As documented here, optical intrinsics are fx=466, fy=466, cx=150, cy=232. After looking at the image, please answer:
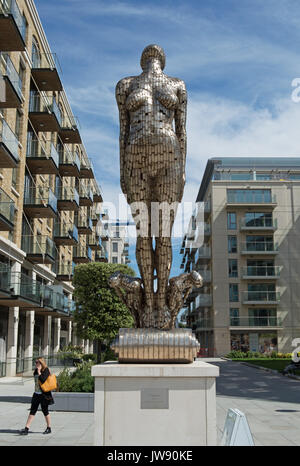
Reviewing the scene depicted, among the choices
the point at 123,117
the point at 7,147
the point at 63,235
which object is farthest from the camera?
the point at 63,235

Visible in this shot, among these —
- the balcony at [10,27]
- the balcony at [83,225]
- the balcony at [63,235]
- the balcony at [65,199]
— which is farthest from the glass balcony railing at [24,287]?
the balcony at [83,225]

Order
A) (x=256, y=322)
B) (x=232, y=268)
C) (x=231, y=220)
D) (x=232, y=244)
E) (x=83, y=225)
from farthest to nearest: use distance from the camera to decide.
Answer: (x=231, y=220), (x=232, y=244), (x=232, y=268), (x=256, y=322), (x=83, y=225)

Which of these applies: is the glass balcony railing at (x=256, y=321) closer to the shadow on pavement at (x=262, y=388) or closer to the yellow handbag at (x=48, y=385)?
the shadow on pavement at (x=262, y=388)

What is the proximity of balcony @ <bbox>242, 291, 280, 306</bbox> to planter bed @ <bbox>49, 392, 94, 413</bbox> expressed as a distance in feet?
131

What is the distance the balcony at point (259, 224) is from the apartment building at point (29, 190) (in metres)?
21.7

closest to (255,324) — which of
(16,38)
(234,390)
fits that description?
(234,390)

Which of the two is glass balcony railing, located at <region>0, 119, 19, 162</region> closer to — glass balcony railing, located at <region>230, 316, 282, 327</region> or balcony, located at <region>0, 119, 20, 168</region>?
balcony, located at <region>0, 119, 20, 168</region>

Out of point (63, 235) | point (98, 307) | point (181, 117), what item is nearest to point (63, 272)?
point (63, 235)

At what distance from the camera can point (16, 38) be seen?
72.8 feet

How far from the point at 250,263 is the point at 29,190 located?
1225 inches

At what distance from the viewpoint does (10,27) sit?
21.3 metres

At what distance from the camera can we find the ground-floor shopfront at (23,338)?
2406 cm

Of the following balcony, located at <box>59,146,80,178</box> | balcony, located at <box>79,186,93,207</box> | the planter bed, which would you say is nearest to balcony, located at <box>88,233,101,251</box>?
balcony, located at <box>79,186,93,207</box>

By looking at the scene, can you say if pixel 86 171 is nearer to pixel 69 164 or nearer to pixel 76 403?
pixel 69 164
